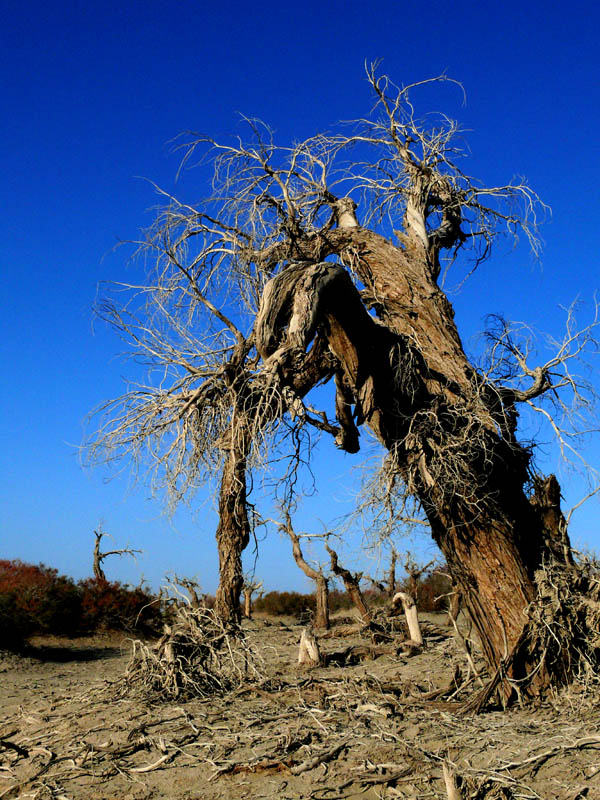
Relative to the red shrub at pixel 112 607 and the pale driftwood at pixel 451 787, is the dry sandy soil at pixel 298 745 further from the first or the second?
the red shrub at pixel 112 607

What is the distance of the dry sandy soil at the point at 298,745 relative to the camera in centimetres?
460

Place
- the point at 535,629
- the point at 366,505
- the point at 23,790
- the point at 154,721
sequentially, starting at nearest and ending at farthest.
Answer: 1. the point at 23,790
2. the point at 154,721
3. the point at 535,629
4. the point at 366,505

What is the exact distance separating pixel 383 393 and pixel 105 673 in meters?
7.47

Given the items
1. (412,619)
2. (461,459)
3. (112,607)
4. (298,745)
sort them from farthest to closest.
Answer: (112,607)
(412,619)
(461,459)
(298,745)

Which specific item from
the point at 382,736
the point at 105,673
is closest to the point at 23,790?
the point at 382,736

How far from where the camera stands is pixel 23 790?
4797 millimetres

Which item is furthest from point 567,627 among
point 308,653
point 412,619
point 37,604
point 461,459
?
point 37,604

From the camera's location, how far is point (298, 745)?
5270 mm

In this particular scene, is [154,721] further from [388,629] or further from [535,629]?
[388,629]

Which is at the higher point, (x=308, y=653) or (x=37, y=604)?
(x=37, y=604)

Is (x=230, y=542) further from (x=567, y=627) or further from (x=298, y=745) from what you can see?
(x=567, y=627)

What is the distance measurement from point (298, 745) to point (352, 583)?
828 centimetres

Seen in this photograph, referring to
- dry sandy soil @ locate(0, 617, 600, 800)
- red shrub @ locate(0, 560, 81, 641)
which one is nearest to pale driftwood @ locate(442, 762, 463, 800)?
dry sandy soil @ locate(0, 617, 600, 800)

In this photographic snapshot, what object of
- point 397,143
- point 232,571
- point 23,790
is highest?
point 397,143
